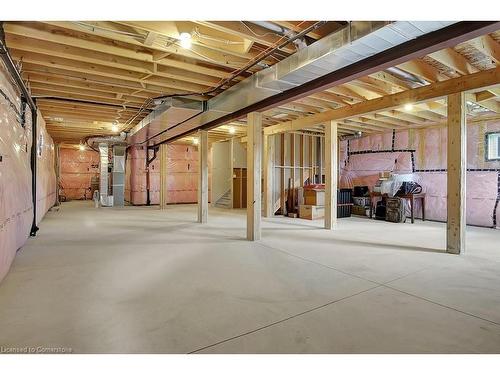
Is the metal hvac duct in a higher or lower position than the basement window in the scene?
higher

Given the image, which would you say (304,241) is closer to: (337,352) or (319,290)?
(319,290)

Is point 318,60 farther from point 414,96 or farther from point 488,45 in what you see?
point 414,96

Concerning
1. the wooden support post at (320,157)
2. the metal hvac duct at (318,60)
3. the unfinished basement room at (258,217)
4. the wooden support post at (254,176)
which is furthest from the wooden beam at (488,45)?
the wooden support post at (320,157)

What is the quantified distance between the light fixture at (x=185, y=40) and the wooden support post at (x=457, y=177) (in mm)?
3400

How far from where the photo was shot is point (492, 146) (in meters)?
5.85

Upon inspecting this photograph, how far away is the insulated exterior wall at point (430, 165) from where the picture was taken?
5.82 metres

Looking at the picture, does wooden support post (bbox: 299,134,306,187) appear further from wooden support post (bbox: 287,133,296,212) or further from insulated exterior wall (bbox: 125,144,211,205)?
insulated exterior wall (bbox: 125,144,211,205)

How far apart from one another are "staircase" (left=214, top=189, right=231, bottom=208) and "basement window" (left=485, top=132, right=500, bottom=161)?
266 inches

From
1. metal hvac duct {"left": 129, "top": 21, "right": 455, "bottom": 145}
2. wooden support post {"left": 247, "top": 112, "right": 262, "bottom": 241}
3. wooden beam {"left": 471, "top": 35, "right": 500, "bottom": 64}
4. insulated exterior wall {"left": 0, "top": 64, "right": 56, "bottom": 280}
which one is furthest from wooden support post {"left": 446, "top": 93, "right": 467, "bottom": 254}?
insulated exterior wall {"left": 0, "top": 64, "right": 56, "bottom": 280}

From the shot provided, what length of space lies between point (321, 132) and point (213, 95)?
4600mm

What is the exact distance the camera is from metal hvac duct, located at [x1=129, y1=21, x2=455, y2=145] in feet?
6.54

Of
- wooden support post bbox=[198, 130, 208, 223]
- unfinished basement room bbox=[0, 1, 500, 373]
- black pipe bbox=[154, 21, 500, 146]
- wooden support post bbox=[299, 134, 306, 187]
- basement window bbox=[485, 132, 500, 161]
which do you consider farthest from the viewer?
wooden support post bbox=[299, 134, 306, 187]
